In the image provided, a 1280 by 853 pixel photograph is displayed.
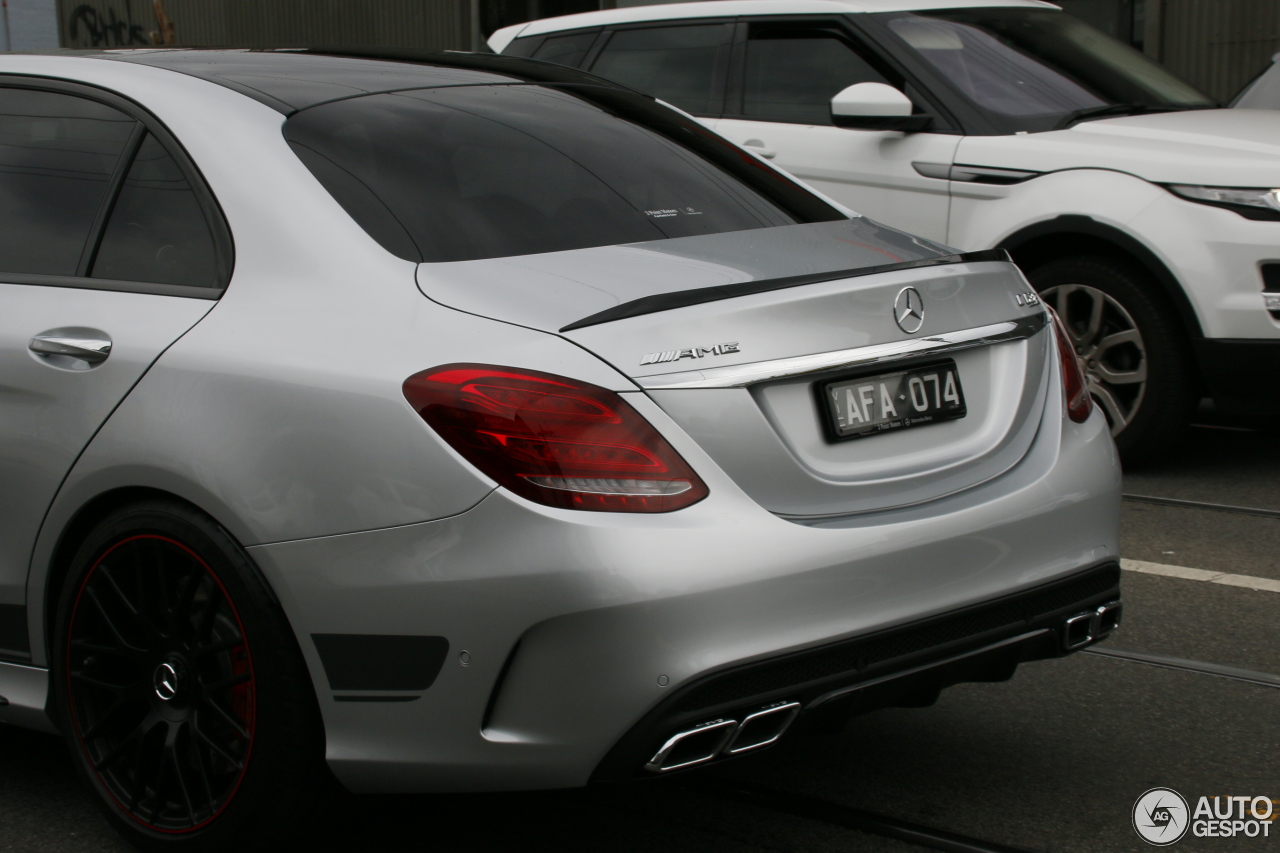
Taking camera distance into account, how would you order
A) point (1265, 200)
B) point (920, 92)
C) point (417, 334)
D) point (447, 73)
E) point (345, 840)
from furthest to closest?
point (920, 92) → point (1265, 200) → point (447, 73) → point (345, 840) → point (417, 334)

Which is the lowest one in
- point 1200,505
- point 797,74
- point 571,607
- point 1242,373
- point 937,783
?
point 1200,505

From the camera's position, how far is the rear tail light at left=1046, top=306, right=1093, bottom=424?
314 cm

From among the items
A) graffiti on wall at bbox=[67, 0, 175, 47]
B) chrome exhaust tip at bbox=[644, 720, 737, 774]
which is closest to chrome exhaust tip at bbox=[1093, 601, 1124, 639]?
chrome exhaust tip at bbox=[644, 720, 737, 774]

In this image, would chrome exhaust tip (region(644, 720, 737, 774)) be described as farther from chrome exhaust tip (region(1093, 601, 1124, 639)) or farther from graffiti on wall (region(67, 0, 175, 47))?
graffiti on wall (region(67, 0, 175, 47))

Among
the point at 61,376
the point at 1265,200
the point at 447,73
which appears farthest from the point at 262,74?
the point at 1265,200

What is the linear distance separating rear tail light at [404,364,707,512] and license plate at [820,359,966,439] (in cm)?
34

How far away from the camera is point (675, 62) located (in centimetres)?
754

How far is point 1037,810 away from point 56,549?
81.6 inches

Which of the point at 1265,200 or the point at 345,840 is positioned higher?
the point at 1265,200

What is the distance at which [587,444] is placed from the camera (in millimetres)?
2465

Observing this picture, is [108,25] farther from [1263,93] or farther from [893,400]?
[893,400]

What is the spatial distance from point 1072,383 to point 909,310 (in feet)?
1.88

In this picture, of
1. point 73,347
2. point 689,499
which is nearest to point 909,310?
point 689,499

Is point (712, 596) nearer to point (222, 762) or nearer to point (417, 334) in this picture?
point (417, 334)
